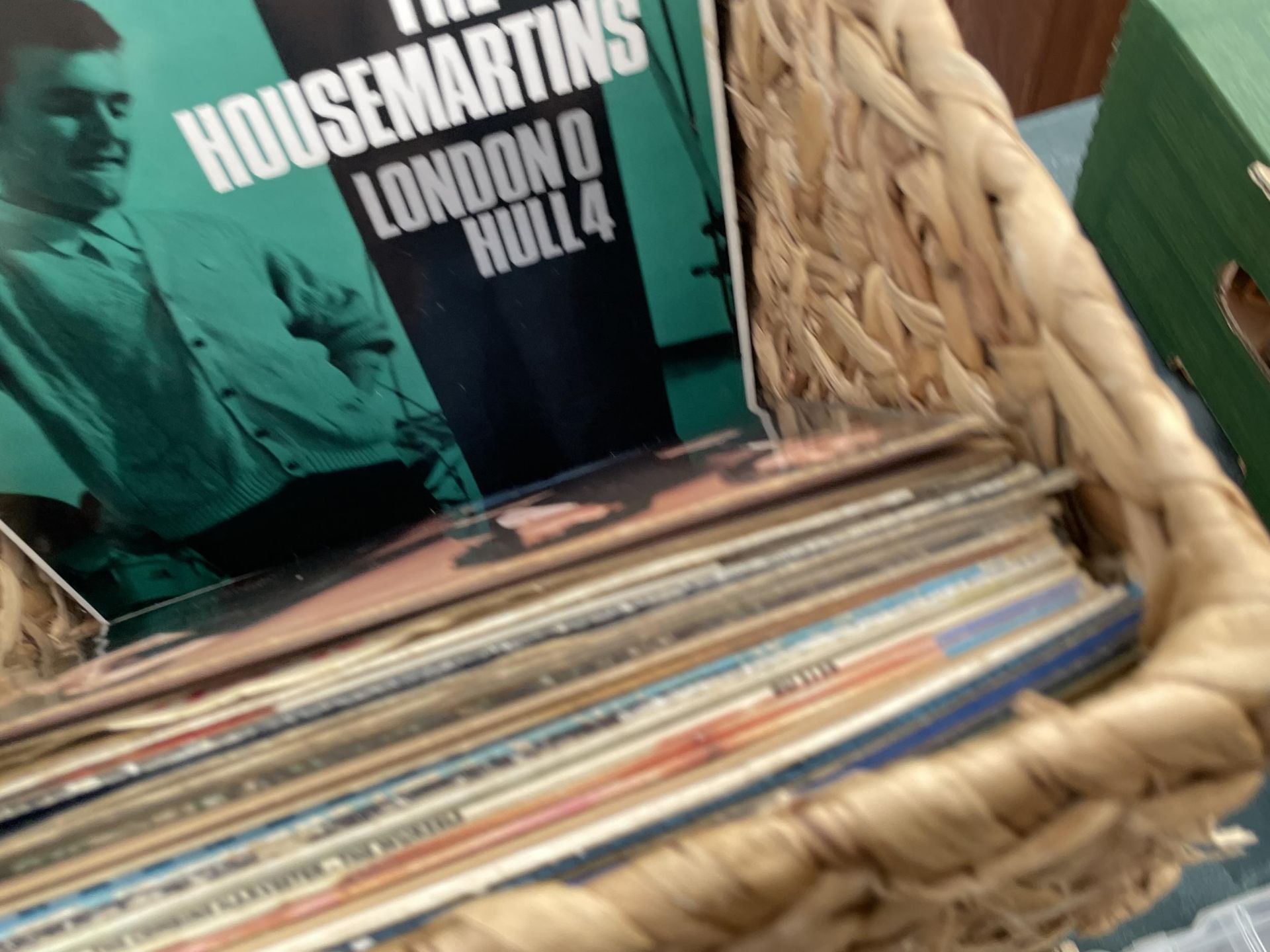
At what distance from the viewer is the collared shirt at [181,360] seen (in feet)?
1.33

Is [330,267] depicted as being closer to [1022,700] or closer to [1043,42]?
[1022,700]

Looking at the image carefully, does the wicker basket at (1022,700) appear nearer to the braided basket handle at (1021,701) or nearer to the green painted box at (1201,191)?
the braided basket handle at (1021,701)

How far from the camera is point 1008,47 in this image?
Result: 90cm

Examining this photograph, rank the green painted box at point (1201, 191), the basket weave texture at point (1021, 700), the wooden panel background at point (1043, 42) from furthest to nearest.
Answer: the wooden panel background at point (1043, 42) < the green painted box at point (1201, 191) < the basket weave texture at point (1021, 700)

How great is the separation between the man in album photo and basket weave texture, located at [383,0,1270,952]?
0.27m

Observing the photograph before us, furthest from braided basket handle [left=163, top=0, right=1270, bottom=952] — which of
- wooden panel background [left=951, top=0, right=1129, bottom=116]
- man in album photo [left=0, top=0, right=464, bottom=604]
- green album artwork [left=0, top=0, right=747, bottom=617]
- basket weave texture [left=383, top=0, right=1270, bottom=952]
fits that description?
wooden panel background [left=951, top=0, right=1129, bottom=116]

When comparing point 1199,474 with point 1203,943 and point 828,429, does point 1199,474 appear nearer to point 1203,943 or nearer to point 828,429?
point 828,429

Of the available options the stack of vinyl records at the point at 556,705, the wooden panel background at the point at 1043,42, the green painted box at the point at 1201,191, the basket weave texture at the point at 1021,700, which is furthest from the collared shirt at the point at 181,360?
the wooden panel background at the point at 1043,42

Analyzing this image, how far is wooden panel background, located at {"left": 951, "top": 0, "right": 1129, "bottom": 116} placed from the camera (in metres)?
0.86

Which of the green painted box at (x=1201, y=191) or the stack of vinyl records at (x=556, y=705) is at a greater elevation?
the stack of vinyl records at (x=556, y=705)

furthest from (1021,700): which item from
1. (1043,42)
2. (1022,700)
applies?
(1043,42)

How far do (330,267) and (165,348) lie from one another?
0.32ft

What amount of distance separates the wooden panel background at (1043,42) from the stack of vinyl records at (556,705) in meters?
0.72

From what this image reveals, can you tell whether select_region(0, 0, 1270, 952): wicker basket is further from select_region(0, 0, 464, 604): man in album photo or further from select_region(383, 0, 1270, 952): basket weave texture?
select_region(0, 0, 464, 604): man in album photo
